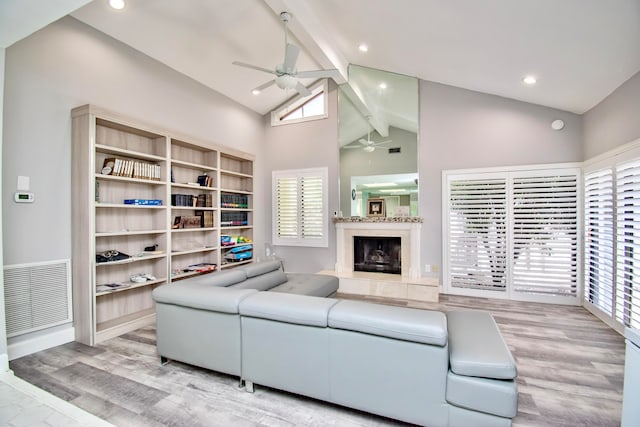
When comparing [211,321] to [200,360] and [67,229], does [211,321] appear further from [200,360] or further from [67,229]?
[67,229]

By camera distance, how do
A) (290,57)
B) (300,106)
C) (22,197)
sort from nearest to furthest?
(22,197)
(290,57)
(300,106)

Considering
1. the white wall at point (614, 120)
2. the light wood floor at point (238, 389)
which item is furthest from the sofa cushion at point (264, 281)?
the white wall at point (614, 120)

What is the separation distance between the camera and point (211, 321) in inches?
86.4

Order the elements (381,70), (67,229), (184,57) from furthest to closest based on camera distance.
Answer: (381,70) → (184,57) → (67,229)

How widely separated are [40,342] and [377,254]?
456 cm

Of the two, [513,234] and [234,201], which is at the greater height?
[234,201]

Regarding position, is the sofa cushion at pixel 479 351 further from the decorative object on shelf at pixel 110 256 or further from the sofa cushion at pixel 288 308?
the decorative object on shelf at pixel 110 256

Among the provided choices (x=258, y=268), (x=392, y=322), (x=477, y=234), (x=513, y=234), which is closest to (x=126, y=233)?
(x=258, y=268)

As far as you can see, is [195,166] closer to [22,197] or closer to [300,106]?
[22,197]

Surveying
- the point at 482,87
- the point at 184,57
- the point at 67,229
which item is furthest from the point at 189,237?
the point at 482,87

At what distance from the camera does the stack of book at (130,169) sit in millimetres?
3244

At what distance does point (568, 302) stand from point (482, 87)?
3341mm

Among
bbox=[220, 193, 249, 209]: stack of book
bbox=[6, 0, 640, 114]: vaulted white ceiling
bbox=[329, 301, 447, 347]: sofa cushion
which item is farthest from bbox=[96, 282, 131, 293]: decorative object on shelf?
bbox=[329, 301, 447, 347]: sofa cushion

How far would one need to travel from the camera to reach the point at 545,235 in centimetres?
425
